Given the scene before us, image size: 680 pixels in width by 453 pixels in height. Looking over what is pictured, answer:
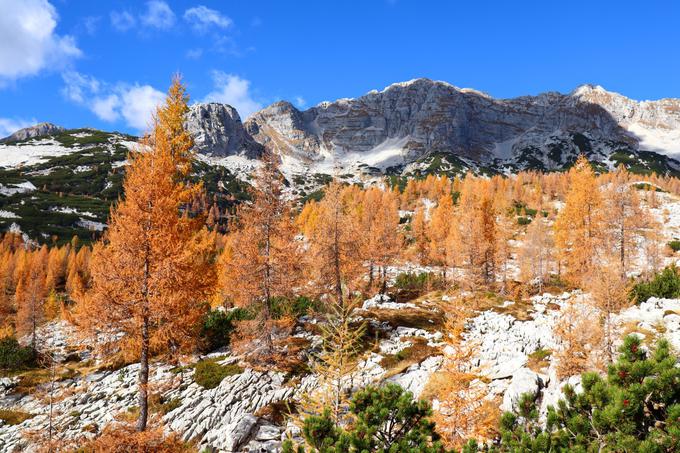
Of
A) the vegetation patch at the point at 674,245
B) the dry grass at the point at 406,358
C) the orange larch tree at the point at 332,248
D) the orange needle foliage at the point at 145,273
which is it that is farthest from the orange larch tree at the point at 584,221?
the vegetation patch at the point at 674,245

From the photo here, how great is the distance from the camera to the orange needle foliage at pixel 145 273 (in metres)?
11.3

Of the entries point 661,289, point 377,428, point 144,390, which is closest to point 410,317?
point 661,289

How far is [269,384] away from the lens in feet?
59.2

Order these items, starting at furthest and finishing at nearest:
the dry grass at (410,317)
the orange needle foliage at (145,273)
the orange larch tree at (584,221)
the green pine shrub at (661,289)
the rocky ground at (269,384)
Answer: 1. the orange larch tree at (584,221)
2. the dry grass at (410,317)
3. the green pine shrub at (661,289)
4. the rocky ground at (269,384)
5. the orange needle foliage at (145,273)

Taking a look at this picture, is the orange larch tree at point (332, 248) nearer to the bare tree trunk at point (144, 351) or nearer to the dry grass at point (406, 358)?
the dry grass at point (406, 358)

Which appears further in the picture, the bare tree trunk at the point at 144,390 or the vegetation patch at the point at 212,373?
the vegetation patch at the point at 212,373

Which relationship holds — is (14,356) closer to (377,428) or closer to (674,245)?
(377,428)

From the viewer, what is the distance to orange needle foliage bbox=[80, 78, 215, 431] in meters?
11.3

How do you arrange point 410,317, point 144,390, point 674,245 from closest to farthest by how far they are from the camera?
point 144,390 → point 410,317 → point 674,245

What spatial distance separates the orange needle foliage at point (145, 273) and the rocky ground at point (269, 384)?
1356 mm

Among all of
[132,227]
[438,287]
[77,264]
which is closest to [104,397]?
[132,227]

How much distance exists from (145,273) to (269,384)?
9.32 metres

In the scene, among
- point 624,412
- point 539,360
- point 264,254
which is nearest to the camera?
point 624,412

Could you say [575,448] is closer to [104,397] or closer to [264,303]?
[264,303]
